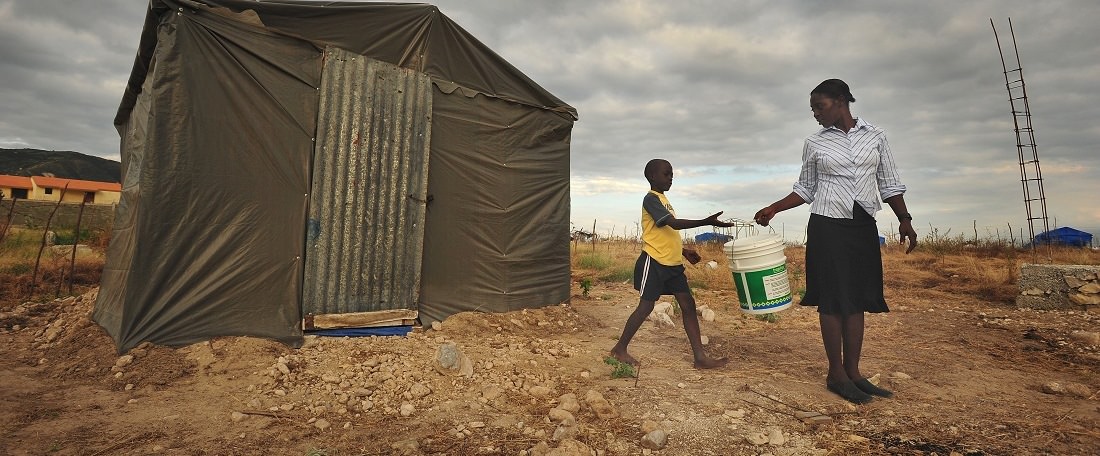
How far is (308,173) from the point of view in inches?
170

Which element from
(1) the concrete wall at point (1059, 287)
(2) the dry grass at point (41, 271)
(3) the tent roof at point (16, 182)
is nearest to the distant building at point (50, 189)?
(3) the tent roof at point (16, 182)

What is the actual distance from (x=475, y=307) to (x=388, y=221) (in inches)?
50.2

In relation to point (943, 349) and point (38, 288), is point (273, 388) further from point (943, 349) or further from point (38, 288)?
point (38, 288)

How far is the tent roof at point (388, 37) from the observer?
4141 millimetres

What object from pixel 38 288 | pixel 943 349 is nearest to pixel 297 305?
pixel 943 349

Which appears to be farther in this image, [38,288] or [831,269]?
[38,288]

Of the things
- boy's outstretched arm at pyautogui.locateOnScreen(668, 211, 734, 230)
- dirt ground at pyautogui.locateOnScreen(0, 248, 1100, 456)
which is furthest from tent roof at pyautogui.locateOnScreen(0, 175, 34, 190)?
boy's outstretched arm at pyautogui.locateOnScreen(668, 211, 734, 230)

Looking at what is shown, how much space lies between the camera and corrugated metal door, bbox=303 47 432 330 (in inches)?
174

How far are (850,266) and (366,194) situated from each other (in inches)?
144

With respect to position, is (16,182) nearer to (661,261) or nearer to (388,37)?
(388,37)

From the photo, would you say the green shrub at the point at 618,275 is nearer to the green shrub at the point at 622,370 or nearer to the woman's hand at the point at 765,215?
the green shrub at the point at 622,370

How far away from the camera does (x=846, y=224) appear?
310 centimetres

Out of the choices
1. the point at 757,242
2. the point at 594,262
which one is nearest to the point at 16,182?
the point at 594,262

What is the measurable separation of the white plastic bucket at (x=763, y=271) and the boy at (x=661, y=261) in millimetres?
353
